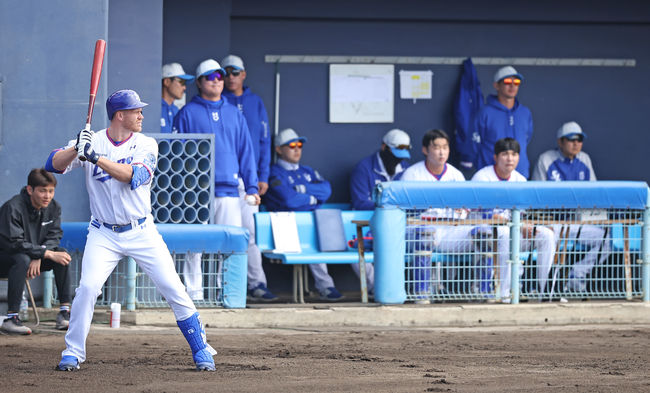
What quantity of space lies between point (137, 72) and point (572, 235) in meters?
3.93

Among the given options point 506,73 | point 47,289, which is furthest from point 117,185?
point 506,73

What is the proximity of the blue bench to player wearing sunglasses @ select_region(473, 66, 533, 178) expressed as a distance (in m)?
1.67

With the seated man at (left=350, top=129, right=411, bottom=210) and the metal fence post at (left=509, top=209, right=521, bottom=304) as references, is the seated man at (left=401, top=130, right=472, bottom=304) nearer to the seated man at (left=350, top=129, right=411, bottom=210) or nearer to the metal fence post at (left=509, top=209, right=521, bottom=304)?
the metal fence post at (left=509, top=209, right=521, bottom=304)

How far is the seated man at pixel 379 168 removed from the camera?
10477 mm

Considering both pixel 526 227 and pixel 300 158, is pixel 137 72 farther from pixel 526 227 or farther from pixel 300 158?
pixel 526 227

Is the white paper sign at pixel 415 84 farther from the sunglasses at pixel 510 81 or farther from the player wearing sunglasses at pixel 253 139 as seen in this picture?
the player wearing sunglasses at pixel 253 139

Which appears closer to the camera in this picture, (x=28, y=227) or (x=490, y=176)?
(x=28, y=227)

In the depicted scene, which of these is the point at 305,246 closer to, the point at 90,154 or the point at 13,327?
the point at 13,327

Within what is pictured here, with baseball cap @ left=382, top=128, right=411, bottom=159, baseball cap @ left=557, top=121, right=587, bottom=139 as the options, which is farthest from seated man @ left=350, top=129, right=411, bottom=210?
baseball cap @ left=557, top=121, right=587, bottom=139

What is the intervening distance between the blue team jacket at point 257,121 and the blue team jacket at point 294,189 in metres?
0.21

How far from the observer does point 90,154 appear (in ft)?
18.5

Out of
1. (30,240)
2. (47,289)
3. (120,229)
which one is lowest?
(47,289)

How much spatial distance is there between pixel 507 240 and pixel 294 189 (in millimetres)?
2412

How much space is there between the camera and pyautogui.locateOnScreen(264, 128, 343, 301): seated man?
33.0 ft
